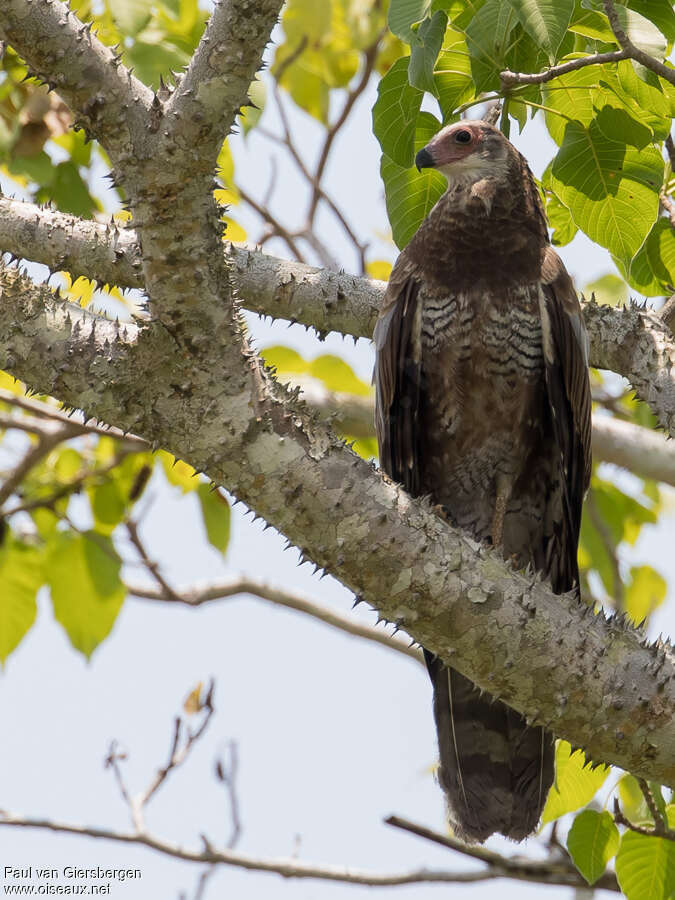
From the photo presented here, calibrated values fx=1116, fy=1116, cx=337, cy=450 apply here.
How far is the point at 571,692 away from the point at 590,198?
1391mm

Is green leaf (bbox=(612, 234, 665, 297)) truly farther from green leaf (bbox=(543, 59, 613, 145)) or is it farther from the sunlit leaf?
the sunlit leaf

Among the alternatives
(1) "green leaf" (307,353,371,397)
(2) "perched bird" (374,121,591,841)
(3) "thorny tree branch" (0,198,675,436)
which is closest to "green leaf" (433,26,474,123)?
(2) "perched bird" (374,121,591,841)

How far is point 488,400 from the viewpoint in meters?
3.79

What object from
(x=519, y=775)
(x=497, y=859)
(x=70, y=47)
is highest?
(x=70, y=47)

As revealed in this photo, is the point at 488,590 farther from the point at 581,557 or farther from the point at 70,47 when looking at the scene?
the point at 581,557

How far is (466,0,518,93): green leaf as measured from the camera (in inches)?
103

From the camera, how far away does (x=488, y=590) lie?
2.67m

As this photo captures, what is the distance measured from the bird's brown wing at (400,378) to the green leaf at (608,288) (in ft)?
3.98

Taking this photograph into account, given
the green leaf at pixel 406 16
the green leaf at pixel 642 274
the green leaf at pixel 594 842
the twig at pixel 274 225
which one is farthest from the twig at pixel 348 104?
the green leaf at pixel 594 842

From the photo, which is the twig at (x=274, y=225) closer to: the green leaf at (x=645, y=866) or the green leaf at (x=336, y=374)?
the green leaf at (x=336, y=374)

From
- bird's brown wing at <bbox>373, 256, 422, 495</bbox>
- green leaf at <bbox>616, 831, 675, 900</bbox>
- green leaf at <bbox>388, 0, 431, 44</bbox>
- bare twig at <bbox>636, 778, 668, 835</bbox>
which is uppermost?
green leaf at <bbox>388, 0, 431, 44</bbox>

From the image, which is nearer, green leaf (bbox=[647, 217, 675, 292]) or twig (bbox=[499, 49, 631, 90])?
twig (bbox=[499, 49, 631, 90])

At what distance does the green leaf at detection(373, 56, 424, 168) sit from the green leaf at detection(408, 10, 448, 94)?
0.30 m

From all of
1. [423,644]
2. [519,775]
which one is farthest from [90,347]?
[519,775]
